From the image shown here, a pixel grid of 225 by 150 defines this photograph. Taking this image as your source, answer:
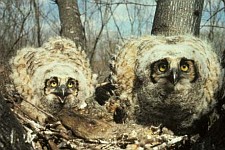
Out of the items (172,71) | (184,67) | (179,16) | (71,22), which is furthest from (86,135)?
(71,22)

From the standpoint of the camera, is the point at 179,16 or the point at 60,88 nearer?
the point at 60,88

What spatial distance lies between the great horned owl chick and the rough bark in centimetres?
143

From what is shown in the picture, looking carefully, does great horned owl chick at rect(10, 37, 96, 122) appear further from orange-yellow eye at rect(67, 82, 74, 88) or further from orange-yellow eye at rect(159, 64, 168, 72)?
orange-yellow eye at rect(159, 64, 168, 72)

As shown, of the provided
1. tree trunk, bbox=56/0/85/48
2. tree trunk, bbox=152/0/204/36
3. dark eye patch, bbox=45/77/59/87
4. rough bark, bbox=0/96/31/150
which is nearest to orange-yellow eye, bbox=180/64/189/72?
tree trunk, bbox=152/0/204/36

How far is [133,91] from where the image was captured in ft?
13.5

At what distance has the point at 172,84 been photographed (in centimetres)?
385

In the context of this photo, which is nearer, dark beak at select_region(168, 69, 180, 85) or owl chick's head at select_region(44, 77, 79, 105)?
dark beak at select_region(168, 69, 180, 85)

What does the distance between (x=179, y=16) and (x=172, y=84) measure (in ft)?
2.69

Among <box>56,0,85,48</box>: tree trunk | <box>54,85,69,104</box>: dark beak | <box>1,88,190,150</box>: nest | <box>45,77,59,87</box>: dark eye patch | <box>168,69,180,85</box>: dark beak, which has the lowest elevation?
<box>1,88,190,150</box>: nest

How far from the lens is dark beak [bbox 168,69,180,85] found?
3.78 metres

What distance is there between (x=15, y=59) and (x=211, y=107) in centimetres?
180

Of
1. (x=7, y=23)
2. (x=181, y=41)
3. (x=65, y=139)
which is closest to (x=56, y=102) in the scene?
(x=65, y=139)

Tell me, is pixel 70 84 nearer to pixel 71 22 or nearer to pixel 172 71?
pixel 172 71

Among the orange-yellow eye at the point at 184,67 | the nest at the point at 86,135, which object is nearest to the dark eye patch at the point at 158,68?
the orange-yellow eye at the point at 184,67
